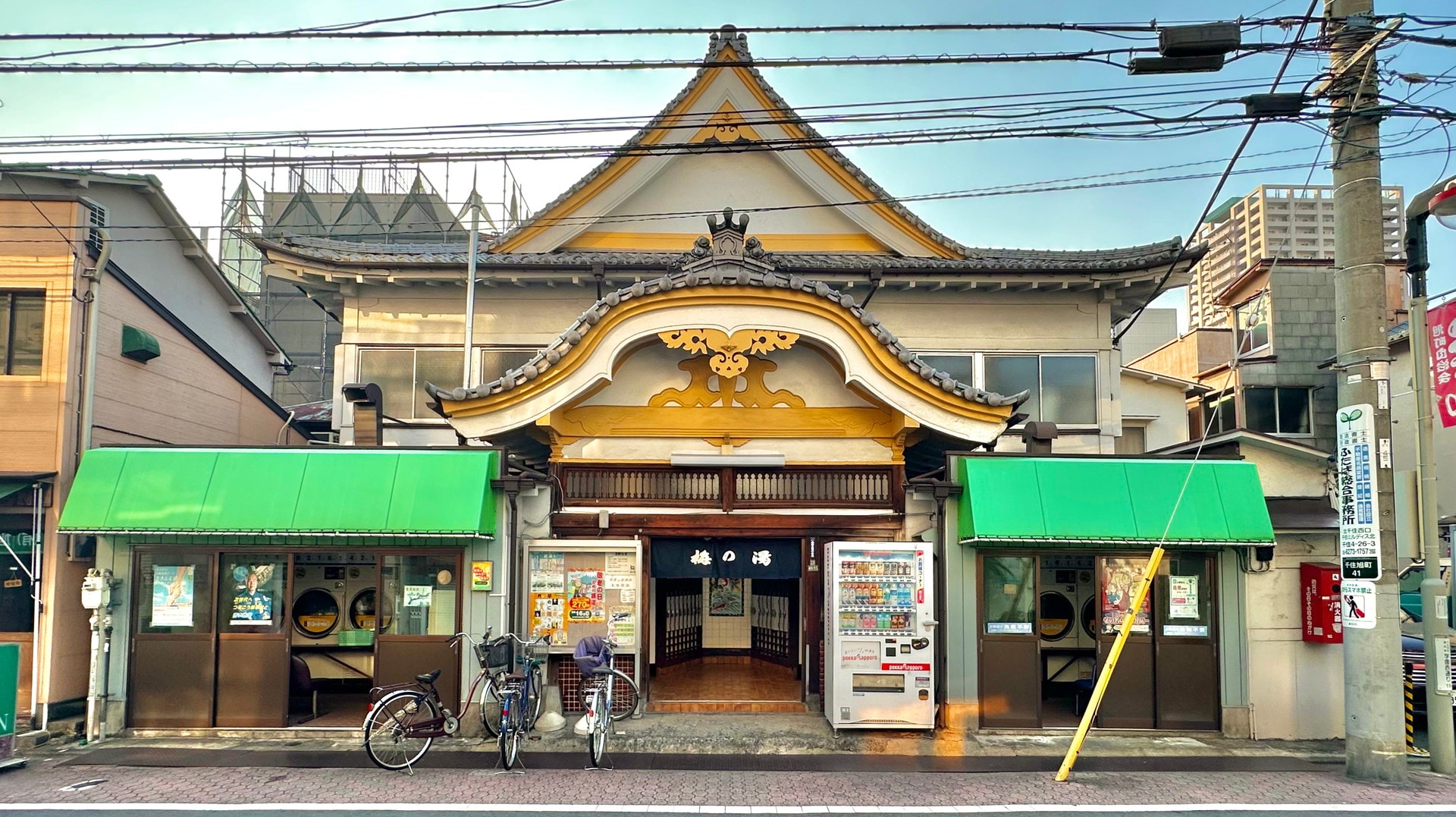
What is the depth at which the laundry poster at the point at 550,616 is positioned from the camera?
1225 cm

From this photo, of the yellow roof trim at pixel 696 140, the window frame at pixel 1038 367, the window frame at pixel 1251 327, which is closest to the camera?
the window frame at pixel 1038 367

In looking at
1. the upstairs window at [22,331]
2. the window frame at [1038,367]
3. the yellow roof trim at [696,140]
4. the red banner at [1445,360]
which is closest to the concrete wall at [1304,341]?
the window frame at [1038,367]

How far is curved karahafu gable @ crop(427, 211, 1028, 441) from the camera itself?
11766mm

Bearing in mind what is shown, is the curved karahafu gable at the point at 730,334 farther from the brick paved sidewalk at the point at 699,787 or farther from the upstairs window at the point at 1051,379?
the upstairs window at the point at 1051,379

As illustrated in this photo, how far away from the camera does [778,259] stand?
53.6 ft

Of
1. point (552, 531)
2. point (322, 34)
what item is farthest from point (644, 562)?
point (322, 34)

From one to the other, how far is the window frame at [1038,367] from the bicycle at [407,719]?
31.0 ft

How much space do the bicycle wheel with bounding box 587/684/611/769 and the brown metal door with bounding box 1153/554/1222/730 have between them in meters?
7.28

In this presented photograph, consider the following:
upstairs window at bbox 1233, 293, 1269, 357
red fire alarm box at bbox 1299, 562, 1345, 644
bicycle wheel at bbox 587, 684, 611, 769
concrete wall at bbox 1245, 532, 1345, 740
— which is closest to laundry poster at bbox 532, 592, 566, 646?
bicycle wheel at bbox 587, 684, 611, 769

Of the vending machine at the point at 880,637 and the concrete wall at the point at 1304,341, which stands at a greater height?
the concrete wall at the point at 1304,341

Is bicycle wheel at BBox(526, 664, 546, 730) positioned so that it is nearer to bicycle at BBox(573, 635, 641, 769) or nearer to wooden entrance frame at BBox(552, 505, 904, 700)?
bicycle at BBox(573, 635, 641, 769)

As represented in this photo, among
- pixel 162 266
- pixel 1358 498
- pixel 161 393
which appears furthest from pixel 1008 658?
pixel 162 266

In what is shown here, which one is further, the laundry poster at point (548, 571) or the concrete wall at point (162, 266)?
the concrete wall at point (162, 266)

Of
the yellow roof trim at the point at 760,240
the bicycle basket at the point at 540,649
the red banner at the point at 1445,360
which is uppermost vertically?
the yellow roof trim at the point at 760,240
